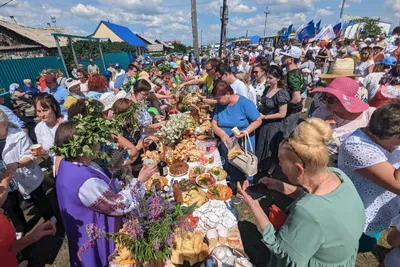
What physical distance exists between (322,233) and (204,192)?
4.89ft

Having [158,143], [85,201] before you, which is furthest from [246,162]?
[85,201]

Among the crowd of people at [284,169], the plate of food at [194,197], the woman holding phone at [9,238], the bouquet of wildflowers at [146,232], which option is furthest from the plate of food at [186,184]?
the woman holding phone at [9,238]

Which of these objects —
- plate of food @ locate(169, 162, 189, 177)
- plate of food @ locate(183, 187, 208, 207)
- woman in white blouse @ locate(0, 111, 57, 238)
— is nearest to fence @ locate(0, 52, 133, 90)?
woman in white blouse @ locate(0, 111, 57, 238)

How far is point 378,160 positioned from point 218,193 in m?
1.50

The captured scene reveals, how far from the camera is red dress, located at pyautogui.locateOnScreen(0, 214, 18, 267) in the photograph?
58.8 inches

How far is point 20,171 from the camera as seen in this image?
9.47 ft

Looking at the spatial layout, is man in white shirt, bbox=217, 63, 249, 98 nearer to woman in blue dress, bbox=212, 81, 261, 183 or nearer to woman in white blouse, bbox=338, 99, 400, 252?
woman in blue dress, bbox=212, 81, 261, 183

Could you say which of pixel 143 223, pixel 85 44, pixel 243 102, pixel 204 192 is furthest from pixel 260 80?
pixel 85 44

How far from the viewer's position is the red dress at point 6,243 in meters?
1.49

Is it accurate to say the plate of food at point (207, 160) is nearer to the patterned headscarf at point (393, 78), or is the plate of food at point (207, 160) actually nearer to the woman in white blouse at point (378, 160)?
the woman in white blouse at point (378, 160)

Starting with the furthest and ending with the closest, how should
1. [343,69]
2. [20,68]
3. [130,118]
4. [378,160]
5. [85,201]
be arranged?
[20,68], [130,118], [343,69], [85,201], [378,160]

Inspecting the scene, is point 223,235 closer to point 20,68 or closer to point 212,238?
point 212,238

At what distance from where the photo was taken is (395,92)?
3.00 meters

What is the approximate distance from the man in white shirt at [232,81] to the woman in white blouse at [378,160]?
2.56 m
